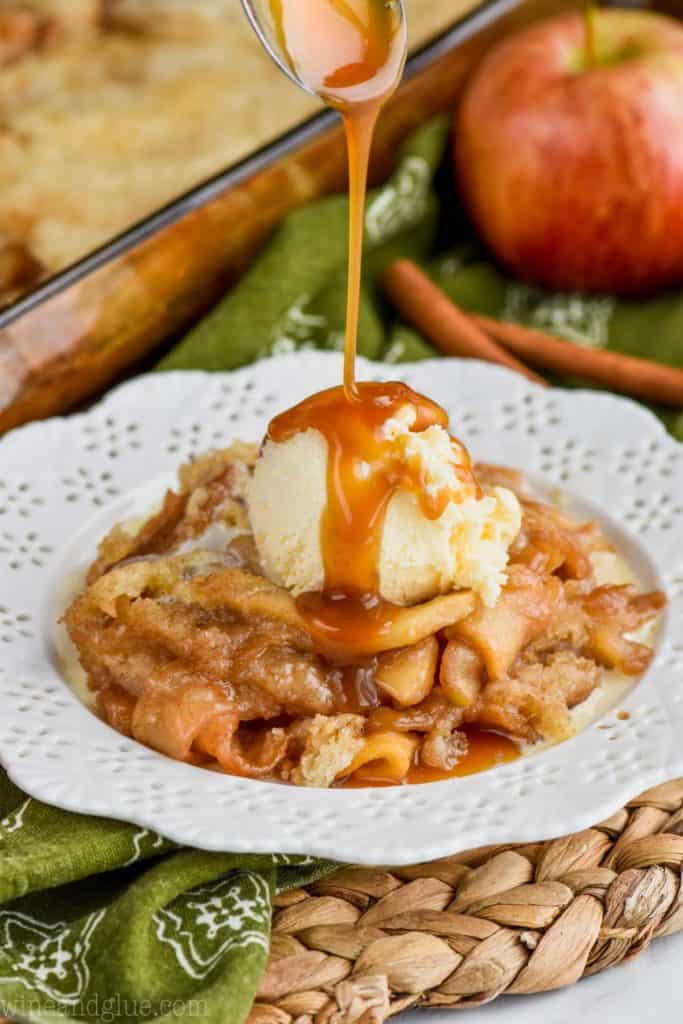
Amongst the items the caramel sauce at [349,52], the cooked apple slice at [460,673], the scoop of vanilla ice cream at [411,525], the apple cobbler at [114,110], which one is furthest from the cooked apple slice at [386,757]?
the apple cobbler at [114,110]

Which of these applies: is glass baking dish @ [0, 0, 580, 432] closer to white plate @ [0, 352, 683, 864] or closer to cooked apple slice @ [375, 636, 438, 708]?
white plate @ [0, 352, 683, 864]

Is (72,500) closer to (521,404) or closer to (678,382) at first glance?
(521,404)

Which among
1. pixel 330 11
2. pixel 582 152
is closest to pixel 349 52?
pixel 330 11

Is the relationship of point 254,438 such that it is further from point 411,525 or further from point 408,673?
point 408,673

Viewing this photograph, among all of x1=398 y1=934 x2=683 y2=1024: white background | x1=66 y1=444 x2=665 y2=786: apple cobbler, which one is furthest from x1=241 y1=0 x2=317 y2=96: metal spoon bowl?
x1=398 y1=934 x2=683 y2=1024: white background

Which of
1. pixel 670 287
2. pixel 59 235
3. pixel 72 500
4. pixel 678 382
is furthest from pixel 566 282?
pixel 72 500

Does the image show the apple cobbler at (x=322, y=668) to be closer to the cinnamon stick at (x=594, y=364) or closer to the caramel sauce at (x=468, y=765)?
the caramel sauce at (x=468, y=765)
